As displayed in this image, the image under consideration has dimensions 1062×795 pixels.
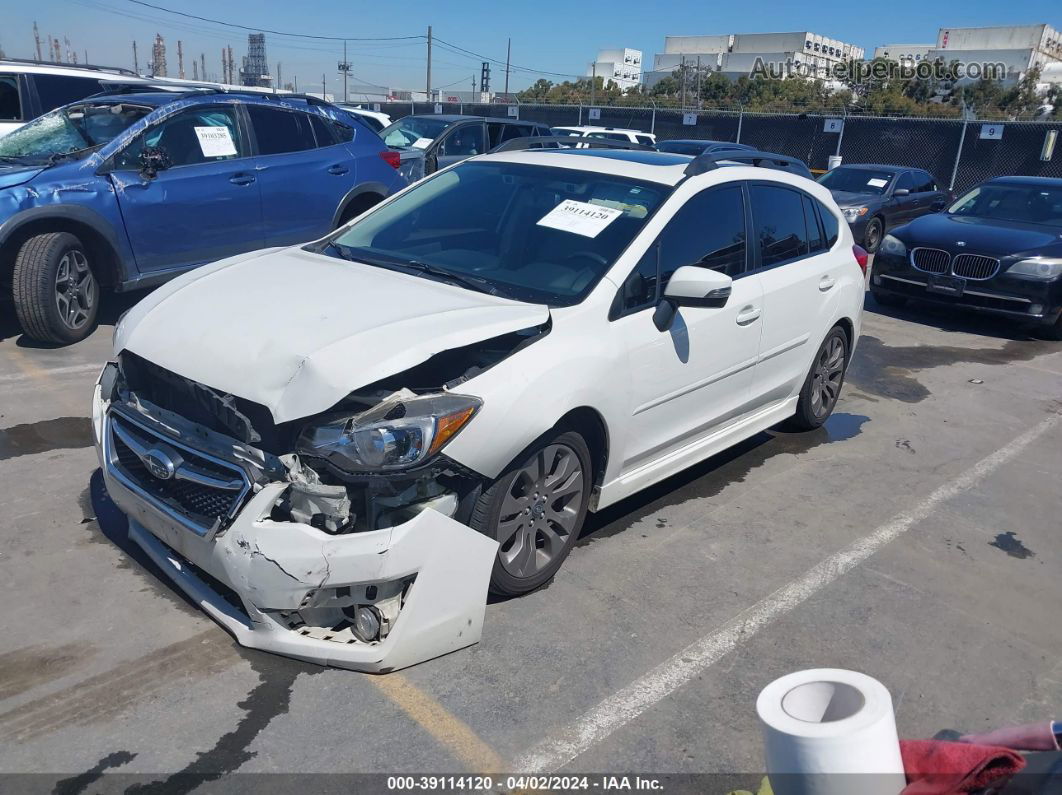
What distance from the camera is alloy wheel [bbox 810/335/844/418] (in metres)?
5.66

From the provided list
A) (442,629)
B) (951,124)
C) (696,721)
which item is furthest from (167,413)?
(951,124)

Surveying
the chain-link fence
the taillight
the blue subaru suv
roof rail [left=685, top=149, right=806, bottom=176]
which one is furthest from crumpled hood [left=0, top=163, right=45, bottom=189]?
the chain-link fence

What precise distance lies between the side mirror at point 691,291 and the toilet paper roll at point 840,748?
7.55ft

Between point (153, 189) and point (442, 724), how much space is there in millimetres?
5484

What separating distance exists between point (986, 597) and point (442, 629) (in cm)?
256

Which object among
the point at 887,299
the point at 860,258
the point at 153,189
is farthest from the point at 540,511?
the point at 887,299

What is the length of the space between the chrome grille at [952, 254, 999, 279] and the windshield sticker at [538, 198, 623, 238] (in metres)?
6.40

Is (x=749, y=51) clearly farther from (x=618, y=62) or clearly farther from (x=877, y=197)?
(x=877, y=197)

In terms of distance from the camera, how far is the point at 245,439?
301 centimetres

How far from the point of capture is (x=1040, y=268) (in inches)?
342

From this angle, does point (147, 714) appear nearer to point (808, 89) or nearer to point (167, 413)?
point (167, 413)

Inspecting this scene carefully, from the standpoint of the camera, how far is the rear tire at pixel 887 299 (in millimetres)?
10133

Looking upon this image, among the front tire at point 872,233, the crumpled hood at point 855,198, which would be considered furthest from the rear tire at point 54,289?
the front tire at point 872,233

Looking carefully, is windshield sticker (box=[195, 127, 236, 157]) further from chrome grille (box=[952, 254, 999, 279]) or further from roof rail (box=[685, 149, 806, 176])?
chrome grille (box=[952, 254, 999, 279])
